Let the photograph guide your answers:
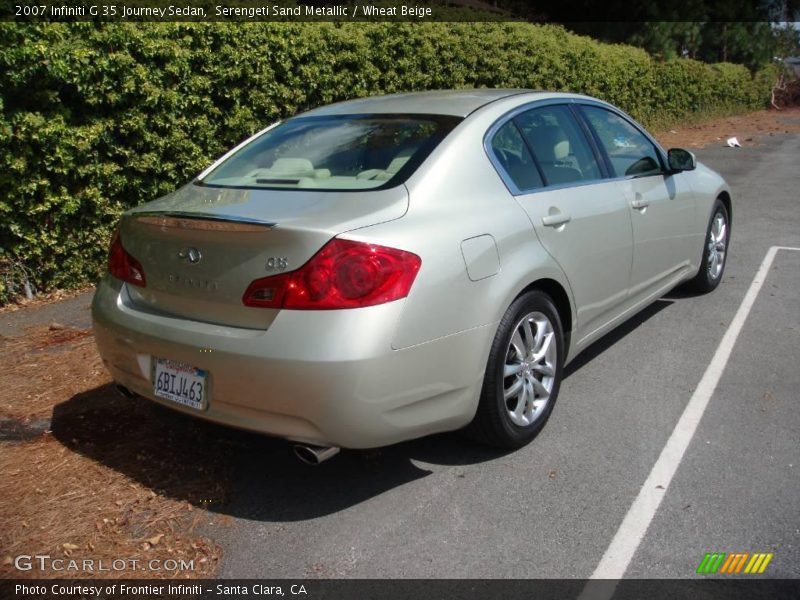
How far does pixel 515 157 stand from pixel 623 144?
1357 millimetres

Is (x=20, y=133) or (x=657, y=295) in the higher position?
(x=20, y=133)

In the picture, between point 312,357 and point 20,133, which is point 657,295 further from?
point 20,133

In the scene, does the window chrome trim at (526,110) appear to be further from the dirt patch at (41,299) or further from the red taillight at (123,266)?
the dirt patch at (41,299)

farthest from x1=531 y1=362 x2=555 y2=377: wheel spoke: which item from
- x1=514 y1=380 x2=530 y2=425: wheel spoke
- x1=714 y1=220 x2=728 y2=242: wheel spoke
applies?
x1=714 y1=220 x2=728 y2=242: wheel spoke

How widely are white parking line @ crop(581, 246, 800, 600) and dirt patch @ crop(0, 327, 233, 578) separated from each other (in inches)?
57.1

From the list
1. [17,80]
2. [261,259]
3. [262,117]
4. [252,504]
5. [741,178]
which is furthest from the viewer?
[741,178]

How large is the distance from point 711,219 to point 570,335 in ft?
8.35

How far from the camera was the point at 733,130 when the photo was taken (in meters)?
25.9

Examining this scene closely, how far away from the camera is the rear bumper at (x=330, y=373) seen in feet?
9.67

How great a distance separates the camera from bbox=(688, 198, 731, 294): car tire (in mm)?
6141

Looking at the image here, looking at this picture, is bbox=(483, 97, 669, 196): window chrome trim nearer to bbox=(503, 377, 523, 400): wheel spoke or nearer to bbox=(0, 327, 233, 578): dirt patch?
bbox=(503, 377, 523, 400): wheel spoke

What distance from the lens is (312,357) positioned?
2934 mm

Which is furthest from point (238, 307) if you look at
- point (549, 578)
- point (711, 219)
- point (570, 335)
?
point (711, 219)

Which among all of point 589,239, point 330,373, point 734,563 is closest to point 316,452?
point 330,373
